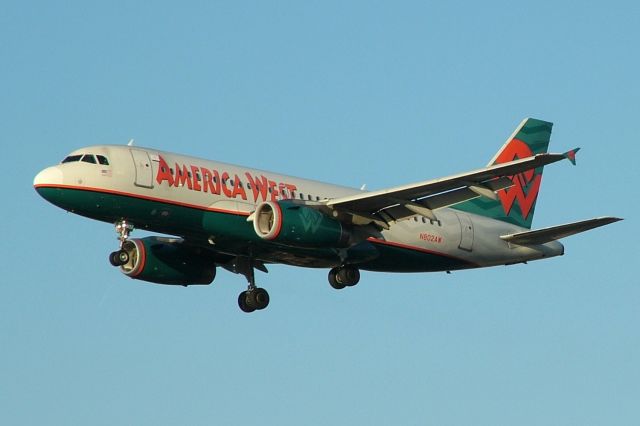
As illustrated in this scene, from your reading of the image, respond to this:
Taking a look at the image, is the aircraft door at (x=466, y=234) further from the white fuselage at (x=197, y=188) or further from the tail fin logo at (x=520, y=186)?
the tail fin logo at (x=520, y=186)

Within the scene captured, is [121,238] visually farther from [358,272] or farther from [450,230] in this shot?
[450,230]

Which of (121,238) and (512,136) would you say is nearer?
(121,238)

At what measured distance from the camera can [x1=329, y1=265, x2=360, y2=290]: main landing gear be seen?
2205 inches

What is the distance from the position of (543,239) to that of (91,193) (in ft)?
59.8

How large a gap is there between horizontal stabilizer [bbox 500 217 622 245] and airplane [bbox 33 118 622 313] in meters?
0.05

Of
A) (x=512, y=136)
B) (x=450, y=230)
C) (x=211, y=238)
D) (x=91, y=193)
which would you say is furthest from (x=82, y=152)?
(x=512, y=136)

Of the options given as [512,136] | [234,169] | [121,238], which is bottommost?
[121,238]

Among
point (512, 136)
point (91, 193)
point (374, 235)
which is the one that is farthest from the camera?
point (512, 136)

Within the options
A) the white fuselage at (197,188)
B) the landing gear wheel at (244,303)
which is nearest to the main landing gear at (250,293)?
the landing gear wheel at (244,303)

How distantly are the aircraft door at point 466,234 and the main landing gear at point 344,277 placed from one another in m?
4.85

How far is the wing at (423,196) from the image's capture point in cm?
4994

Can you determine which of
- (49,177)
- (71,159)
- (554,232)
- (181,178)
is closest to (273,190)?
(181,178)

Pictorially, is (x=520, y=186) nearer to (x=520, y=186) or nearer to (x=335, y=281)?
(x=520, y=186)

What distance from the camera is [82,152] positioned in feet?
171
